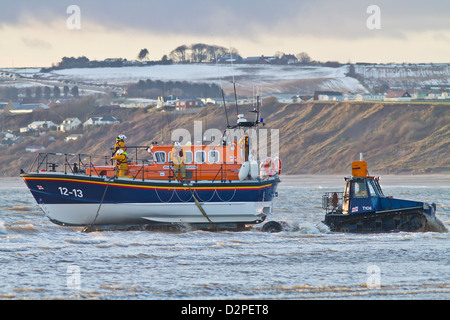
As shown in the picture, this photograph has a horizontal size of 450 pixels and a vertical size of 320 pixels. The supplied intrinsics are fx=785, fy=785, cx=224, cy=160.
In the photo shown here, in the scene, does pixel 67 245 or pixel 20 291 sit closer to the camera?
pixel 20 291

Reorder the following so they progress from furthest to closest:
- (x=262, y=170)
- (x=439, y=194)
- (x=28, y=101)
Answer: (x=28, y=101)
(x=439, y=194)
(x=262, y=170)

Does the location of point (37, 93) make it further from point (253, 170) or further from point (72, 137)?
point (253, 170)

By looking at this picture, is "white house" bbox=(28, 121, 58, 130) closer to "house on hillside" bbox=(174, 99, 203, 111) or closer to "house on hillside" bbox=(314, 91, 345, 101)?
"house on hillside" bbox=(174, 99, 203, 111)

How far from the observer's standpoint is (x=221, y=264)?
2208 centimetres

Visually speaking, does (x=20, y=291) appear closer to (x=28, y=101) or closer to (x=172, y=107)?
(x=172, y=107)

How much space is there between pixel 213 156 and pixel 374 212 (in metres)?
6.64

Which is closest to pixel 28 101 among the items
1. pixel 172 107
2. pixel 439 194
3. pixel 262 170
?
pixel 172 107

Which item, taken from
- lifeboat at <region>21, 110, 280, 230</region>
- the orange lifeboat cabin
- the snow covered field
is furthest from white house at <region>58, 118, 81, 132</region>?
lifeboat at <region>21, 110, 280, 230</region>

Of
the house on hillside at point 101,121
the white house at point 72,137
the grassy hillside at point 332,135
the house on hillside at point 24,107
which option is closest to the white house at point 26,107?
the house on hillside at point 24,107

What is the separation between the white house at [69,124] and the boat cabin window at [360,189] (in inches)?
3769

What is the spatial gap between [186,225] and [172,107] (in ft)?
292

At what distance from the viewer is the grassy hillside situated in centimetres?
8425

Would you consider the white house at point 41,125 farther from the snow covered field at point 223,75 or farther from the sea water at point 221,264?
the sea water at point 221,264

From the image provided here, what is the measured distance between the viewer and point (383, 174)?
8025cm
